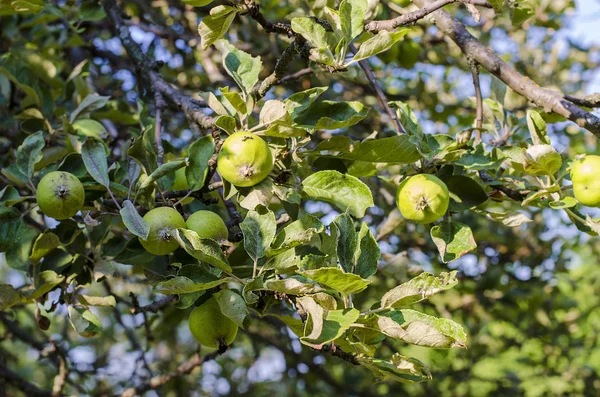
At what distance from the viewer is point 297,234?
118 cm

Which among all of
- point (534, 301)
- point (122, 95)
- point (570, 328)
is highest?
point (122, 95)

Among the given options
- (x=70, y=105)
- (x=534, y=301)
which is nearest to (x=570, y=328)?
(x=534, y=301)

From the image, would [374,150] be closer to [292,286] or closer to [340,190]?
[340,190]

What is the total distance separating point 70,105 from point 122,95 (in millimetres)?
707

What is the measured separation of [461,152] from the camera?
4.69 feet

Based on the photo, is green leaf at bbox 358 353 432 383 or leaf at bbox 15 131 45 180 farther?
leaf at bbox 15 131 45 180

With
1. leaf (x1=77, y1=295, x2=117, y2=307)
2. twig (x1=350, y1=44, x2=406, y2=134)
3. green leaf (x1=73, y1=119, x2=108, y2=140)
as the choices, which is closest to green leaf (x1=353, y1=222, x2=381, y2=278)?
twig (x1=350, y1=44, x2=406, y2=134)

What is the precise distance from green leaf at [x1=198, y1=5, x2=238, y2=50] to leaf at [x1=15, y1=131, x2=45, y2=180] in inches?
20.0

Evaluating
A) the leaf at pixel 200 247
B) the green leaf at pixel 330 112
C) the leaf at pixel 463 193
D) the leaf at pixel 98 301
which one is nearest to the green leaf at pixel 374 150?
the green leaf at pixel 330 112

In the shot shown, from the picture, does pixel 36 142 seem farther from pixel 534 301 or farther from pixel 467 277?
pixel 534 301

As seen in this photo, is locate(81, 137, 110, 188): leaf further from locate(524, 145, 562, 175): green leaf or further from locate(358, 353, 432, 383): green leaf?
locate(524, 145, 562, 175): green leaf

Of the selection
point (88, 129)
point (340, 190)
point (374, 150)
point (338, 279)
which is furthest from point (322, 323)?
point (88, 129)

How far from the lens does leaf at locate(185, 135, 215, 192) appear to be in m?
1.42

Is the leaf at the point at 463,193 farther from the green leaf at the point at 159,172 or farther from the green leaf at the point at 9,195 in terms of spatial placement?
the green leaf at the point at 9,195
